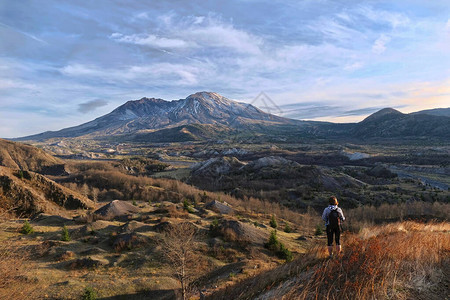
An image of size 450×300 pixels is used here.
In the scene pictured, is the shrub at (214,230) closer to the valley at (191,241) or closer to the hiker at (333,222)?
the valley at (191,241)

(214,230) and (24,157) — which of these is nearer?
(214,230)

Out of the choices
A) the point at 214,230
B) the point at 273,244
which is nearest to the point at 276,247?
the point at 273,244

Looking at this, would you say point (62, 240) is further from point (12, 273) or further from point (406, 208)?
point (406, 208)

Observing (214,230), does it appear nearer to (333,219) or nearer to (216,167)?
(333,219)

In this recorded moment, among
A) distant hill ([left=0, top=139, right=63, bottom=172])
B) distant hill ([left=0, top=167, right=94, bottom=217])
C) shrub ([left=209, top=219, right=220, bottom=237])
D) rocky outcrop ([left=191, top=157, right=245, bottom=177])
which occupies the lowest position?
rocky outcrop ([left=191, top=157, right=245, bottom=177])

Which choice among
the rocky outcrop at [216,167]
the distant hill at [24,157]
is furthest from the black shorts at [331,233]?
the distant hill at [24,157]

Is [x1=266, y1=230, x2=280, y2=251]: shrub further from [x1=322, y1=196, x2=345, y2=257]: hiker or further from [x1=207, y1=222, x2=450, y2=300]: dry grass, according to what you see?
[x1=207, y1=222, x2=450, y2=300]: dry grass

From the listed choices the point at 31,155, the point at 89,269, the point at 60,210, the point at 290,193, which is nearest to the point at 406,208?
the point at 290,193

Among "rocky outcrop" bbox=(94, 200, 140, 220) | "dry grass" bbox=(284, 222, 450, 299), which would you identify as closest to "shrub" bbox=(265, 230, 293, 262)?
"dry grass" bbox=(284, 222, 450, 299)

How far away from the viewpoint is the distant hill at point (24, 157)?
69375 mm

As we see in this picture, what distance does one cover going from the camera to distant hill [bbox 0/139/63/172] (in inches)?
2731

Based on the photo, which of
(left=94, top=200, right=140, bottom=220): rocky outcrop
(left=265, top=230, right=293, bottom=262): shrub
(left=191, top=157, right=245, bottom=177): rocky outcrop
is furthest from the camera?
(left=191, top=157, right=245, bottom=177): rocky outcrop

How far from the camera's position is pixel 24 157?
73938mm

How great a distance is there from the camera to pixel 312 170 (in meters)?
71.6
